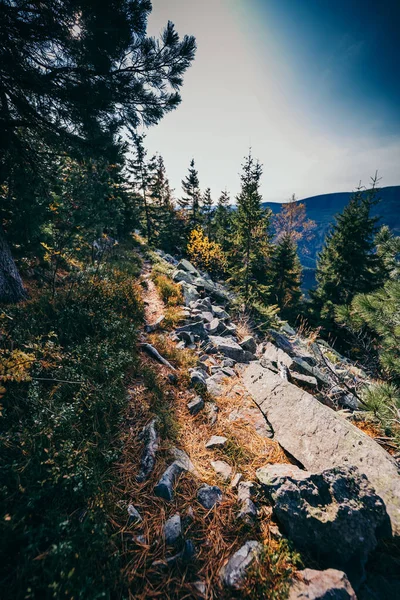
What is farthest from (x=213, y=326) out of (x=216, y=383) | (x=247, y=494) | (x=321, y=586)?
(x=321, y=586)

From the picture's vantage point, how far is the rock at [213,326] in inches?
237

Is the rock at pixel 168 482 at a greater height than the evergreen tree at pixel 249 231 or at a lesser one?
lesser

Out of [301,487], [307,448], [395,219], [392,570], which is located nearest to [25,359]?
[301,487]

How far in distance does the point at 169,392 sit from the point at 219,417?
0.82 metres

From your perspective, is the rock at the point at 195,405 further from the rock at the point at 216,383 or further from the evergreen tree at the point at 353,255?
the evergreen tree at the point at 353,255

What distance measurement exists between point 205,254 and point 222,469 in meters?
16.7

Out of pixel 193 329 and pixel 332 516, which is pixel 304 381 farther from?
pixel 332 516

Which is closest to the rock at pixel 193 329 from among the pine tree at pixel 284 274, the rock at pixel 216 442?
the rock at pixel 216 442

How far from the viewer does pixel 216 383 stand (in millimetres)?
3998

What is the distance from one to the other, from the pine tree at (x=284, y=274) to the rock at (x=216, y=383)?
1994 centimetres

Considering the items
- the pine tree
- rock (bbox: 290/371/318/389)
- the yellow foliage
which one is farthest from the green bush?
the pine tree

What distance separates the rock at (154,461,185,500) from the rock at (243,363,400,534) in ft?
4.72

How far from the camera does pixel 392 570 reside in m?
1.83

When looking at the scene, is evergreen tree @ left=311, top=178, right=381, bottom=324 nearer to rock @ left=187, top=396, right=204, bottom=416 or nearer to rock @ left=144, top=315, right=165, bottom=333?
rock @ left=144, top=315, right=165, bottom=333
